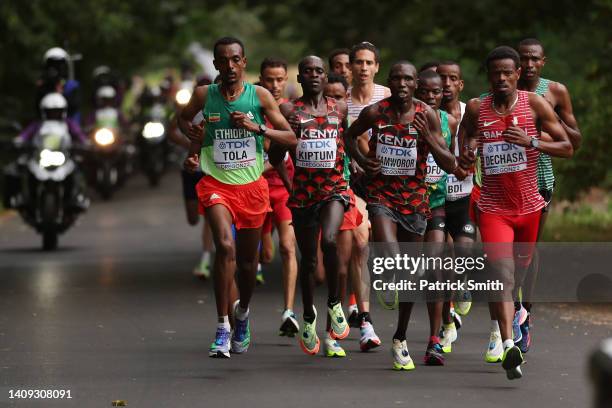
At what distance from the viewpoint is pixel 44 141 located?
64.8 ft

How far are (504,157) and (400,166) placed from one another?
687 millimetres

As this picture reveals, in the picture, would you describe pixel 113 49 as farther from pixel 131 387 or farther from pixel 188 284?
pixel 131 387

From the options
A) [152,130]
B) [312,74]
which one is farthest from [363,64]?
[152,130]

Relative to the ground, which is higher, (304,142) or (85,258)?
(304,142)

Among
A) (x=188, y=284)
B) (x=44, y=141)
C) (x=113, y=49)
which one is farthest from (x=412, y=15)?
(x=188, y=284)

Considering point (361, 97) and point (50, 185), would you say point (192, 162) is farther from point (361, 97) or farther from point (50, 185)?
point (50, 185)

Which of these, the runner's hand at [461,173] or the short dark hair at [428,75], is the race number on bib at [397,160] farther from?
the short dark hair at [428,75]

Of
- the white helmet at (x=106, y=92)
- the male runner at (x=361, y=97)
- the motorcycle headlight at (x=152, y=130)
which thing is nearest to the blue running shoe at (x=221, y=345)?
the male runner at (x=361, y=97)

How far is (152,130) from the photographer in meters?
31.7

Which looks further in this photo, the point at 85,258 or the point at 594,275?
the point at 85,258

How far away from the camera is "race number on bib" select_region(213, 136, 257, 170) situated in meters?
10.7

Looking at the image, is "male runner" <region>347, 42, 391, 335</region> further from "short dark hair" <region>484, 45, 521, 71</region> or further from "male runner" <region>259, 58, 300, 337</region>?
"short dark hair" <region>484, 45, 521, 71</region>

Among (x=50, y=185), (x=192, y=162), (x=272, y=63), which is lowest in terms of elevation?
(x=50, y=185)

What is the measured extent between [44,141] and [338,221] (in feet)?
31.9
